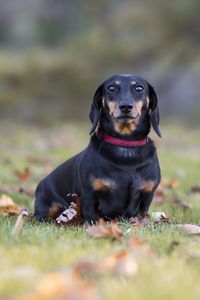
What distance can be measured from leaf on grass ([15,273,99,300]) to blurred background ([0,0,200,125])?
2108 cm

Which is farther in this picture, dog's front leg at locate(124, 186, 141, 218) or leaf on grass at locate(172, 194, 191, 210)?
leaf on grass at locate(172, 194, 191, 210)

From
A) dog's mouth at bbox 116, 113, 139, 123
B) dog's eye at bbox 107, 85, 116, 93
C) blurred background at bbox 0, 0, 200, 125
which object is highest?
dog's eye at bbox 107, 85, 116, 93

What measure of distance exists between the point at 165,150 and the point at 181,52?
13.0 metres

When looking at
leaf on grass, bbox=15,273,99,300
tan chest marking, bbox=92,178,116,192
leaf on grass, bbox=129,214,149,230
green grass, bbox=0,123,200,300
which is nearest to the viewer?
leaf on grass, bbox=15,273,99,300

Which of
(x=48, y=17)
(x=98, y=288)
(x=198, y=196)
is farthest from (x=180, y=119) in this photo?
(x=98, y=288)

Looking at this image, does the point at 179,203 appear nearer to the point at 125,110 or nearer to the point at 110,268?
the point at 125,110

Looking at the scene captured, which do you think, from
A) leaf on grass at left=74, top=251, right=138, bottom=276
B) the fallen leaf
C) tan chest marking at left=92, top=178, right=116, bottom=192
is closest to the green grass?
leaf on grass at left=74, top=251, right=138, bottom=276

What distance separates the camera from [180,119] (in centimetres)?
2344

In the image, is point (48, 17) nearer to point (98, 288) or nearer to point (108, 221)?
point (108, 221)

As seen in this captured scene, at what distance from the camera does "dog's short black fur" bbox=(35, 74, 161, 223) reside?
15.1ft

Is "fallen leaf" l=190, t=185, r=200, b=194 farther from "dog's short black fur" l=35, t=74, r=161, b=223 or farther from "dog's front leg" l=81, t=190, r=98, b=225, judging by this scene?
"dog's front leg" l=81, t=190, r=98, b=225

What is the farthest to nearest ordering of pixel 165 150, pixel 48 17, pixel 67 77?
pixel 48 17 → pixel 67 77 → pixel 165 150

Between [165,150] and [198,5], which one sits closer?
[165,150]

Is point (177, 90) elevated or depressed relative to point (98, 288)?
depressed
